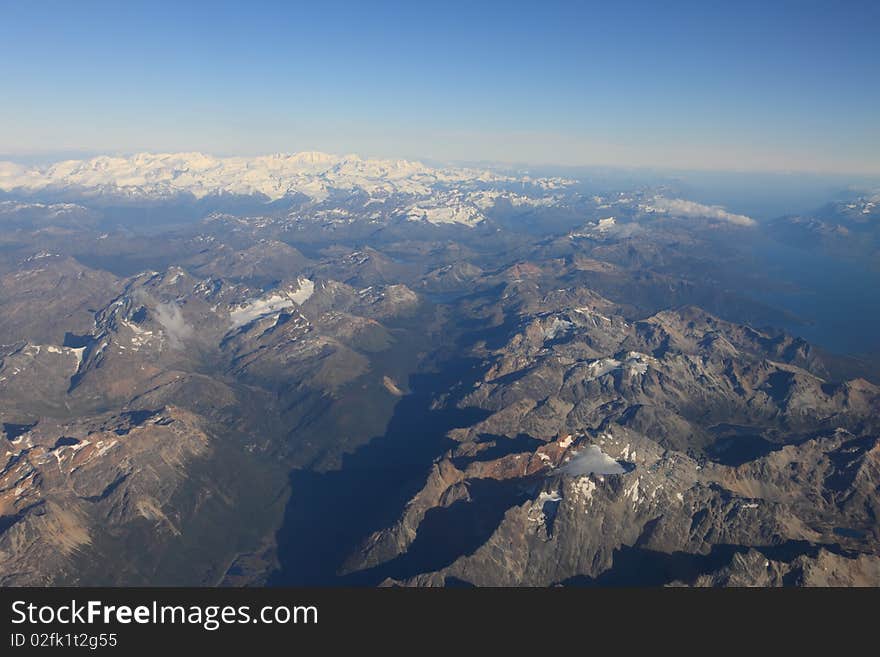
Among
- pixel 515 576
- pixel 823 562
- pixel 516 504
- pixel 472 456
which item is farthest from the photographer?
pixel 472 456

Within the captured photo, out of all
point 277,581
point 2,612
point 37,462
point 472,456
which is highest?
point 2,612

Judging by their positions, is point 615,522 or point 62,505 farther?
point 62,505

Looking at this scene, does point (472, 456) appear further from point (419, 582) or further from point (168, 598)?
point (168, 598)

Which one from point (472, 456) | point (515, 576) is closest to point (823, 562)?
point (515, 576)

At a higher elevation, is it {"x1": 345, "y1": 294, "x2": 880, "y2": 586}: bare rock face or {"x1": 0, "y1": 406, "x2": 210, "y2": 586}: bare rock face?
{"x1": 345, "y1": 294, "x2": 880, "y2": 586}: bare rock face

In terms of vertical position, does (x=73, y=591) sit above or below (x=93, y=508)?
above

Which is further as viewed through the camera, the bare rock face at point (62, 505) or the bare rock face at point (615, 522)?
the bare rock face at point (62, 505)

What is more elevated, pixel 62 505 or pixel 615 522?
pixel 615 522

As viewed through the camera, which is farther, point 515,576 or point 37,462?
point 37,462

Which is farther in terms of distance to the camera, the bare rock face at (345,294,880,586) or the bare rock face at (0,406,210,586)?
the bare rock face at (0,406,210,586)

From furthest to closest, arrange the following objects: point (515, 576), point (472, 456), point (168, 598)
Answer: point (472, 456) < point (515, 576) < point (168, 598)

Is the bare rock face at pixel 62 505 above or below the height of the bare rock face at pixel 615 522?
below
